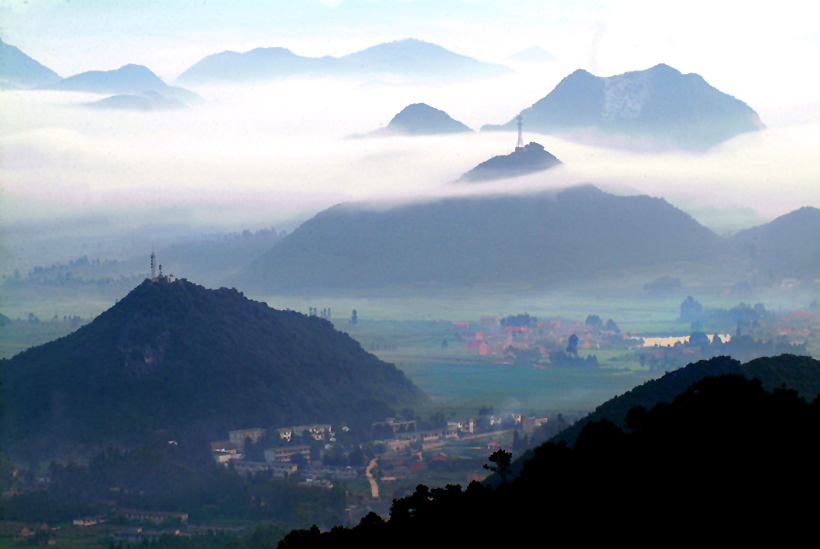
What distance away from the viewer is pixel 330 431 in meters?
176

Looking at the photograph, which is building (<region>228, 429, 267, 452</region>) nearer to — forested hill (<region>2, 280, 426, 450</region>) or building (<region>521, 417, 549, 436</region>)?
forested hill (<region>2, 280, 426, 450</region>)

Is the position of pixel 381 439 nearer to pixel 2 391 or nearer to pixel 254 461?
pixel 254 461

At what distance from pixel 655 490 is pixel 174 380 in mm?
125490

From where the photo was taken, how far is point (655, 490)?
64062 millimetres

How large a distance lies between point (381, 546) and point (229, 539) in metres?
52.7

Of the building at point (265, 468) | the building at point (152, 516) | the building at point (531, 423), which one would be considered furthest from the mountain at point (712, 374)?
the building at point (531, 423)

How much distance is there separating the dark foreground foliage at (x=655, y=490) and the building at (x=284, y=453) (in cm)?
8616

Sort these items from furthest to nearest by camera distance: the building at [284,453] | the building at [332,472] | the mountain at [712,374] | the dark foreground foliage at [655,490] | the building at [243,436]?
the building at [243,436], the building at [284,453], the building at [332,472], the mountain at [712,374], the dark foreground foliage at [655,490]

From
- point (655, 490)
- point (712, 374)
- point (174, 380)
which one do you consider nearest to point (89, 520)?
point (174, 380)

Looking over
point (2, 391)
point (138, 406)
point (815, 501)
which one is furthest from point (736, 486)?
point (2, 391)

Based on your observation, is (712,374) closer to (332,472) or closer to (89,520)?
(332,472)

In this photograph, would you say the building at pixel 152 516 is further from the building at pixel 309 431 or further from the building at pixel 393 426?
the building at pixel 393 426

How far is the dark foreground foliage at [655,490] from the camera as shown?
60.3 m

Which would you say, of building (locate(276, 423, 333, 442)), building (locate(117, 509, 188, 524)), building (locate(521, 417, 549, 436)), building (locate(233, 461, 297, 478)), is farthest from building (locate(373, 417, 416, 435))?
building (locate(117, 509, 188, 524))
